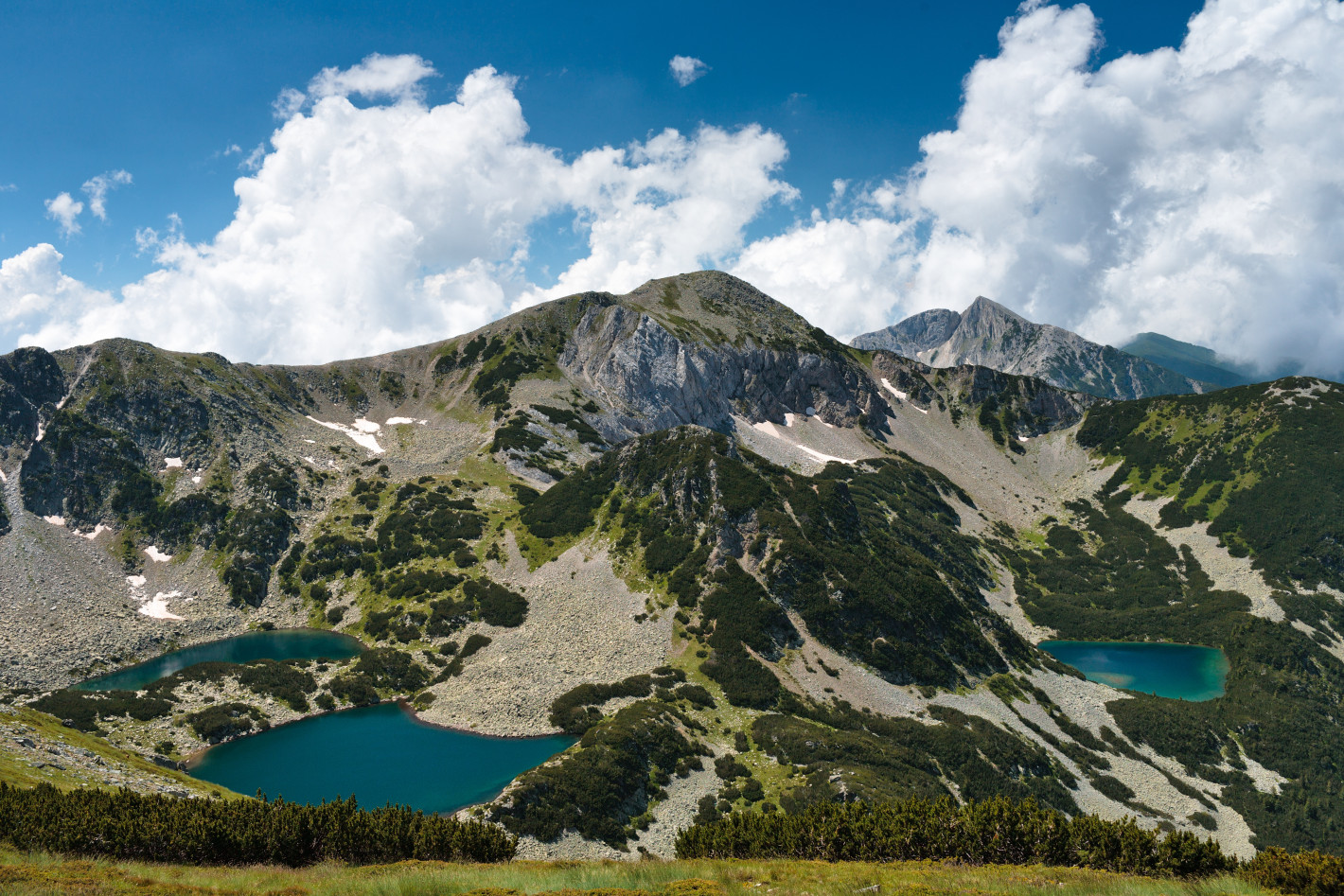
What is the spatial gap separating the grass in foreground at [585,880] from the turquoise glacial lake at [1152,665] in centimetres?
10948

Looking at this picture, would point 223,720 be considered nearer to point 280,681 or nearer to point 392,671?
point 280,681

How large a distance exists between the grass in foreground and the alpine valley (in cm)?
2432

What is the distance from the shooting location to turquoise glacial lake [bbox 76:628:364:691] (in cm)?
8050

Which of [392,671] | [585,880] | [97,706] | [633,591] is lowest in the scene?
[97,706]

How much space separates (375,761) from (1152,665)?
13454 centimetres

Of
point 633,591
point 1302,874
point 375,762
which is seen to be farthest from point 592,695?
point 1302,874

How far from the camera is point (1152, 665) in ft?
385

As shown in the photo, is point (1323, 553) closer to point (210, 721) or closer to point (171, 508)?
point (210, 721)

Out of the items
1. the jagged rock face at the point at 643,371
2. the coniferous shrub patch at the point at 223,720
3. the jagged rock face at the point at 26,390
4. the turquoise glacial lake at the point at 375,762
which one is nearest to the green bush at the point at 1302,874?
the turquoise glacial lake at the point at 375,762

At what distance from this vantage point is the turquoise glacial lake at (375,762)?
5256 cm

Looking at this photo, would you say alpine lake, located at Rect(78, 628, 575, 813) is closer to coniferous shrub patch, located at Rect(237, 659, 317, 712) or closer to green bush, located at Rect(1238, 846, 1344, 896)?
coniferous shrub patch, located at Rect(237, 659, 317, 712)

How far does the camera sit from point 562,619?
82.9 m

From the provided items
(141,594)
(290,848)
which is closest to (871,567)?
(290,848)

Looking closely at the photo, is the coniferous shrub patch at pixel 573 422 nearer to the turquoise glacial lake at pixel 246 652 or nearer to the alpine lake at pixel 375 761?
the turquoise glacial lake at pixel 246 652
